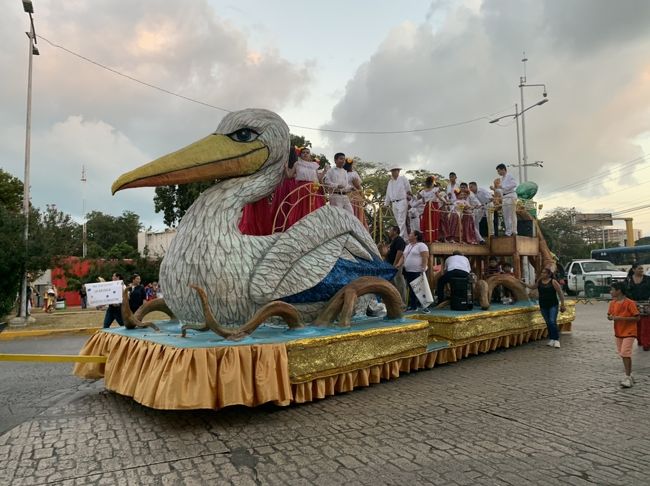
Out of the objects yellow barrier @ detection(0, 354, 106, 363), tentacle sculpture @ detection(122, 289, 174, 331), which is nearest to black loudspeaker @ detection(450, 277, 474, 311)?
tentacle sculpture @ detection(122, 289, 174, 331)

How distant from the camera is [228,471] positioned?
9.27 ft

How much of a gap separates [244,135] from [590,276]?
725 inches

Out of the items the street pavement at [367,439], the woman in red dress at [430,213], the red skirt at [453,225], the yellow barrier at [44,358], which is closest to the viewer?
the street pavement at [367,439]

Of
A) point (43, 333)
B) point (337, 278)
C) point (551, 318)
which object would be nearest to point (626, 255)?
point (551, 318)

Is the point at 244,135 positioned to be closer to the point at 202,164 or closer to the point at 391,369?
the point at 202,164

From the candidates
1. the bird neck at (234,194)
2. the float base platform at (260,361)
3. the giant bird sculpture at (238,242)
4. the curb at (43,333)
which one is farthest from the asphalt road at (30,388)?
the curb at (43,333)

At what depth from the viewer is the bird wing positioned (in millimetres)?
4621

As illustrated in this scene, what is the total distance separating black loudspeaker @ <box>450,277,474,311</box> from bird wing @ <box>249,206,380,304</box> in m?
1.90

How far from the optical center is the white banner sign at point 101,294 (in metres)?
5.99

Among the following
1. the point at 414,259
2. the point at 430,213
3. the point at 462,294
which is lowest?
the point at 462,294

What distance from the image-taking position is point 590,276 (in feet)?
61.9

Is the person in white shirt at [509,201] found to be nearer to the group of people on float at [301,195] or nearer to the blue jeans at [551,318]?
the blue jeans at [551,318]

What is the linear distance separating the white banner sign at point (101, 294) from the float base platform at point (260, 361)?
1.03 meters

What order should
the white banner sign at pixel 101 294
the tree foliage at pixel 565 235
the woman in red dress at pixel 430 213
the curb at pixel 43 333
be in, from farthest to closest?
the tree foliage at pixel 565 235, the curb at pixel 43 333, the woman in red dress at pixel 430 213, the white banner sign at pixel 101 294
